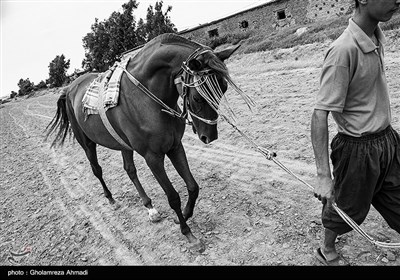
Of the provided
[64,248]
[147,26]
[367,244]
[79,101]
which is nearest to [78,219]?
[64,248]

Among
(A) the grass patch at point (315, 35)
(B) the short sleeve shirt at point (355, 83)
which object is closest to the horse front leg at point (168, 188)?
(B) the short sleeve shirt at point (355, 83)

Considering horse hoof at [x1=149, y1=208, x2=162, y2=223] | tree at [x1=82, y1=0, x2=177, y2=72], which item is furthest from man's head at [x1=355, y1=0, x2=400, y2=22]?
tree at [x1=82, y1=0, x2=177, y2=72]

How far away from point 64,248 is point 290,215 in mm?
2968

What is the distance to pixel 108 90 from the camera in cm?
337

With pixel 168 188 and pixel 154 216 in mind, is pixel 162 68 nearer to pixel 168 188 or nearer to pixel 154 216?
pixel 168 188

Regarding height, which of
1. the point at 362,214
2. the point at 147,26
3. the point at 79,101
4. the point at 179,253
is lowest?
the point at 179,253

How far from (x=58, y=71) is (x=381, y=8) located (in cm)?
7820

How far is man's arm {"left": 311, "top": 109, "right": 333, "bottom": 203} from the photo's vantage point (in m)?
1.81

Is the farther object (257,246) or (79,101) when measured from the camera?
(79,101)

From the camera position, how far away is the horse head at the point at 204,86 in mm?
2520

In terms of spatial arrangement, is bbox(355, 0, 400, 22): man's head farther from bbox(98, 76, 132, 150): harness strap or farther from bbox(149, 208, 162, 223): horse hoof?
bbox(149, 208, 162, 223): horse hoof

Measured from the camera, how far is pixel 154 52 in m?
2.95

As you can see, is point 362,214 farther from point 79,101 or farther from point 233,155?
point 79,101

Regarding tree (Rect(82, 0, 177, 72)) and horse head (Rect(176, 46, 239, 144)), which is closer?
horse head (Rect(176, 46, 239, 144))
